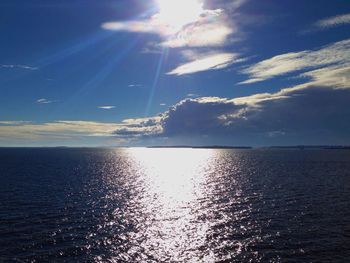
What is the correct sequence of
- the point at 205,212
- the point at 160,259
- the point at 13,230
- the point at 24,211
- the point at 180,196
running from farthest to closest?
the point at 180,196, the point at 205,212, the point at 24,211, the point at 13,230, the point at 160,259

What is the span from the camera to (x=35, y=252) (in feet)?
144

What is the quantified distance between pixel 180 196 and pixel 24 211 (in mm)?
42547

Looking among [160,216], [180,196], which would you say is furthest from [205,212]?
[180,196]

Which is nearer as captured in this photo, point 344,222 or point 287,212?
point 344,222

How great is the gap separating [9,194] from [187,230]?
54.2 metres

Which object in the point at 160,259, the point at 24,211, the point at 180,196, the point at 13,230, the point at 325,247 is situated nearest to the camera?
the point at 160,259

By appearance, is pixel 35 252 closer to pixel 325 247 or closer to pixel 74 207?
pixel 74 207

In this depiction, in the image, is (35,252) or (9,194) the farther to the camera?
(9,194)

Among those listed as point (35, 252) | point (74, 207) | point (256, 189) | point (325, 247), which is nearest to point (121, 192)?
point (74, 207)

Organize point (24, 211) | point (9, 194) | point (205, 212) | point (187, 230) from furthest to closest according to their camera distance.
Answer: point (9, 194)
point (205, 212)
point (24, 211)
point (187, 230)

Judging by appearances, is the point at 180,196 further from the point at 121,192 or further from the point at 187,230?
the point at 187,230

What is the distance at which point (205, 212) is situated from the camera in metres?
70.9

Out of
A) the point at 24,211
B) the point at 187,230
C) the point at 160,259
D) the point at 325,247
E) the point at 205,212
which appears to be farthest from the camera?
the point at 205,212

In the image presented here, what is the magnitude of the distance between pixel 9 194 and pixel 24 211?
2453 cm
